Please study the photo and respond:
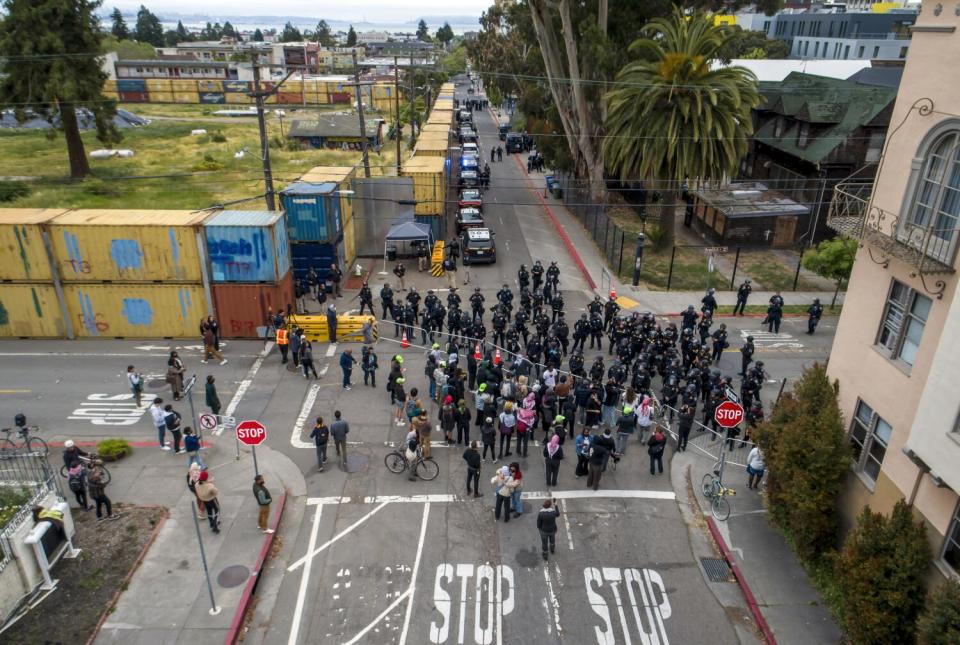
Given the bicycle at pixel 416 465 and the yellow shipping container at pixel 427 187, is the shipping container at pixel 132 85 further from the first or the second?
the bicycle at pixel 416 465

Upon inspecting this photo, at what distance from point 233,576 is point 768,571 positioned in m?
10.5

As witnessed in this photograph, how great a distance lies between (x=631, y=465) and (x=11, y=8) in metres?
44.3

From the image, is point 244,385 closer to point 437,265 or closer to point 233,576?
point 233,576

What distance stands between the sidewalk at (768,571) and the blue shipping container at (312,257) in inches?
661

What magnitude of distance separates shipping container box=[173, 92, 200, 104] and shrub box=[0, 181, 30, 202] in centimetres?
7146

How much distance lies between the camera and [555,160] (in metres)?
46.1

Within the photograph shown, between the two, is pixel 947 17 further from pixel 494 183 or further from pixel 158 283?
pixel 494 183

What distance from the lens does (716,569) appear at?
42.9ft

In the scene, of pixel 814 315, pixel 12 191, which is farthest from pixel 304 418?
pixel 12 191

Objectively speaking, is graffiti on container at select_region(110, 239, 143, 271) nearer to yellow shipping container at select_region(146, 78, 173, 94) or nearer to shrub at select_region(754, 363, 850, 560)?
shrub at select_region(754, 363, 850, 560)

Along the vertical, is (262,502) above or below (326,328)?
above

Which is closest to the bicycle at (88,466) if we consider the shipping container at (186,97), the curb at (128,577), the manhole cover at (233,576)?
the curb at (128,577)

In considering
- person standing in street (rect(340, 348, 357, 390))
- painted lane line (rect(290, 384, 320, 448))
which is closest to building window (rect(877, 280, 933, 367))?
painted lane line (rect(290, 384, 320, 448))

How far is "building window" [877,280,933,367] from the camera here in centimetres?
1128
